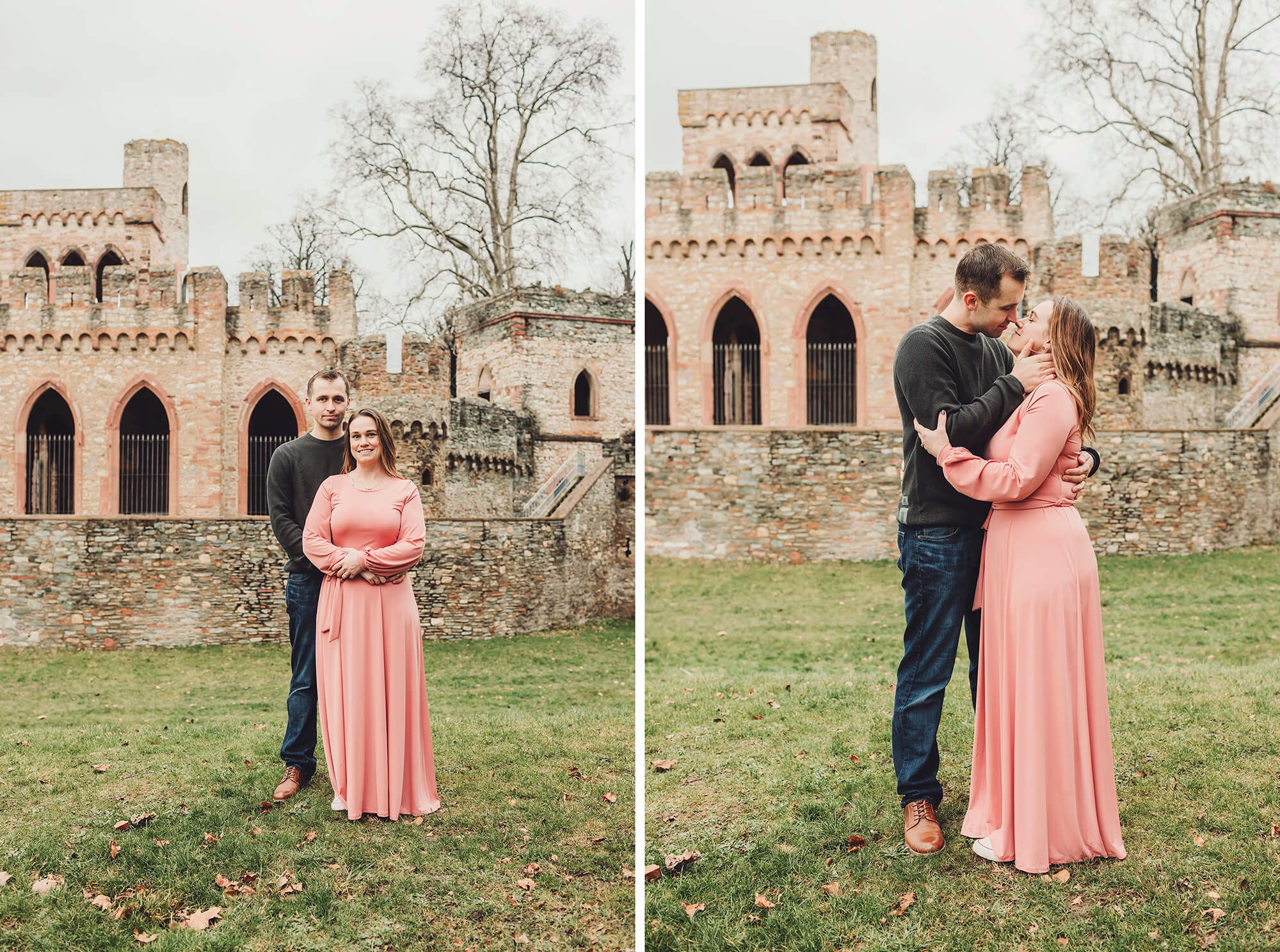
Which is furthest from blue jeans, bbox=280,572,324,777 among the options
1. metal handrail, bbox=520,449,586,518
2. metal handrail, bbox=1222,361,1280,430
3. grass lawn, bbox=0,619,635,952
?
metal handrail, bbox=1222,361,1280,430

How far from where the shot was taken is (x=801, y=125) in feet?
70.5

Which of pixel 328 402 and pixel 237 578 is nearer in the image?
pixel 328 402

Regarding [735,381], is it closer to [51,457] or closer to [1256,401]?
[1256,401]

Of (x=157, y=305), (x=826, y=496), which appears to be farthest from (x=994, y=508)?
(x=157, y=305)

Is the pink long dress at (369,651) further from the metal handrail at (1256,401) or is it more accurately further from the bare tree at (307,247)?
the metal handrail at (1256,401)

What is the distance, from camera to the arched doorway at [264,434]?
8.70 meters

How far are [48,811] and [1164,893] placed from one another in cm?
387

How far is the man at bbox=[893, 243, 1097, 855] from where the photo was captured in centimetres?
289

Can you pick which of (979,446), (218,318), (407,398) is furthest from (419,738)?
(407,398)

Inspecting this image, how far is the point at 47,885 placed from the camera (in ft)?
10.4

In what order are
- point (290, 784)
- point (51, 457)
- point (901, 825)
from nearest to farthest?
point (901, 825), point (290, 784), point (51, 457)

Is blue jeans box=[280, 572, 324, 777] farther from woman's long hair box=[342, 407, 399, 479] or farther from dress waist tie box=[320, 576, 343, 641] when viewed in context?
woman's long hair box=[342, 407, 399, 479]

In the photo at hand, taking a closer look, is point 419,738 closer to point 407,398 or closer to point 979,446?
point 979,446

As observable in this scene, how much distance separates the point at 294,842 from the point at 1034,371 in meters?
2.94
